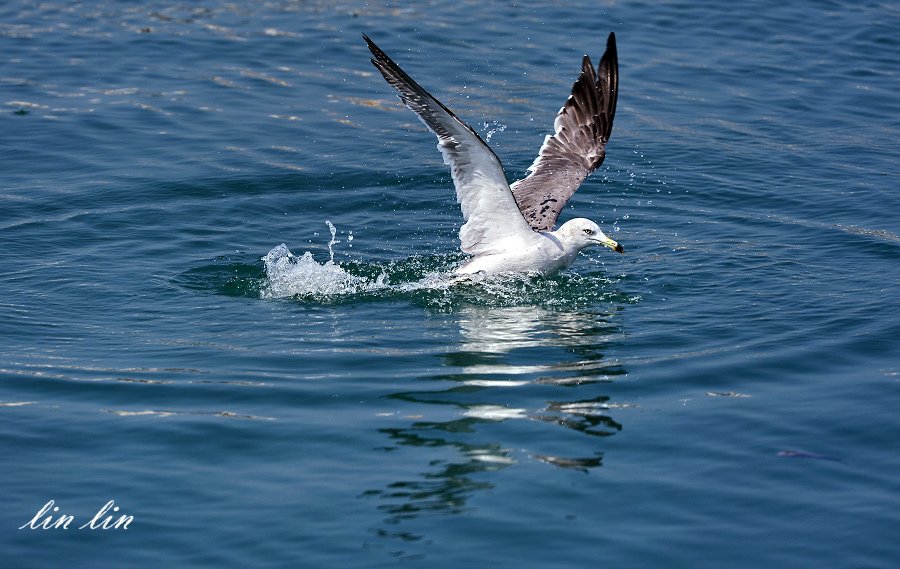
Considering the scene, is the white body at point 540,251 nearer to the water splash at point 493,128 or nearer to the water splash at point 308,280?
the water splash at point 308,280

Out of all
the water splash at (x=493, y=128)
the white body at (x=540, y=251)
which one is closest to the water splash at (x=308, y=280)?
Answer: the white body at (x=540, y=251)

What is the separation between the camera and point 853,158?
14.6 metres

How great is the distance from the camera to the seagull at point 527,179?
9469mm

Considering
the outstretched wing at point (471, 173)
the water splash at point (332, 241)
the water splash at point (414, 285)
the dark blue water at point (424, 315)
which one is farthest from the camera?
the water splash at point (332, 241)

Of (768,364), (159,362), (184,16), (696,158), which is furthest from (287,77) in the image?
(768,364)

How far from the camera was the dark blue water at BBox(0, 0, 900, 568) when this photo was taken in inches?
260

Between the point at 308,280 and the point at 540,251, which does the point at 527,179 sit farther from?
the point at 308,280

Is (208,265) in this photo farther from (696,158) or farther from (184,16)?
(184,16)

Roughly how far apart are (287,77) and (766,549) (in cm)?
1264

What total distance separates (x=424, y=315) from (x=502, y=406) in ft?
7.10

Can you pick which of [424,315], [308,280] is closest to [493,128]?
[308,280]

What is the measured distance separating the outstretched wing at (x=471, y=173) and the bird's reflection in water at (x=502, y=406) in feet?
3.12

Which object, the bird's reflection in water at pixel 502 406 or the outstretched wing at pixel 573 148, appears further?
the outstretched wing at pixel 573 148

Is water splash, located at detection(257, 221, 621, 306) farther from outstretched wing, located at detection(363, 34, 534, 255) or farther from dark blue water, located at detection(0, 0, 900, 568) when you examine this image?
outstretched wing, located at detection(363, 34, 534, 255)
